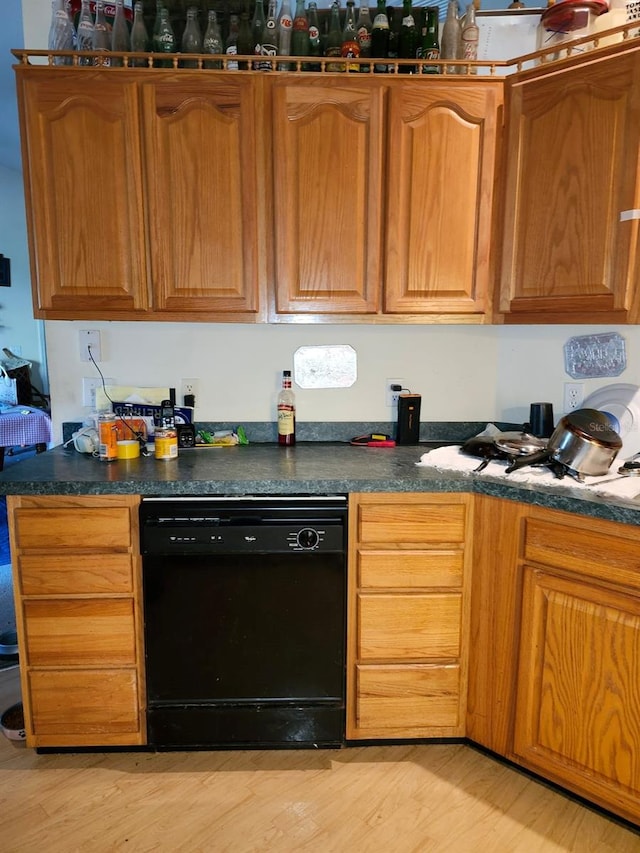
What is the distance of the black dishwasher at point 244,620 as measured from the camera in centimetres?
167

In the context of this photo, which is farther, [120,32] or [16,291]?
[16,291]

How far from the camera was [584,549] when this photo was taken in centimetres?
149

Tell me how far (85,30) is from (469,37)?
1.35 m

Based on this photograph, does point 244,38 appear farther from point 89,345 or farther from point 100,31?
point 89,345

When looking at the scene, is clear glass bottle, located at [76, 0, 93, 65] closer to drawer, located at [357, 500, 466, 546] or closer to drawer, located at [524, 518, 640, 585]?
drawer, located at [357, 500, 466, 546]

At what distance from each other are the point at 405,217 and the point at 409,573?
1221mm

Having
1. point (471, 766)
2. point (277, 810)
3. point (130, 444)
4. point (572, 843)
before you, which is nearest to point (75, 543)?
point (130, 444)

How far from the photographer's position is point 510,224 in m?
1.90

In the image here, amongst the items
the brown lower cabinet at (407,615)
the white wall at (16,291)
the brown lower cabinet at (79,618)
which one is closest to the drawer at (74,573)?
the brown lower cabinet at (79,618)

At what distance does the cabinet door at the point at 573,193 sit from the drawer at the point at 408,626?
1034 mm

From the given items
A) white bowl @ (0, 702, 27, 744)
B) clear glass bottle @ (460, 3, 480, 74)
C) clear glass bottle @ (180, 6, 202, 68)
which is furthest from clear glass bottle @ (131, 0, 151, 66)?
white bowl @ (0, 702, 27, 744)

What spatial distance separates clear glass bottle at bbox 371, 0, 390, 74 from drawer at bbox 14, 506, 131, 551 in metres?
1.76

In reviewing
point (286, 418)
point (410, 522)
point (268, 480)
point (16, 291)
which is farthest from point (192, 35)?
point (16, 291)

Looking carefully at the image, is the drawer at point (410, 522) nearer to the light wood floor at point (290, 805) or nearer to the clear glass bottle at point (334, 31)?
the light wood floor at point (290, 805)
